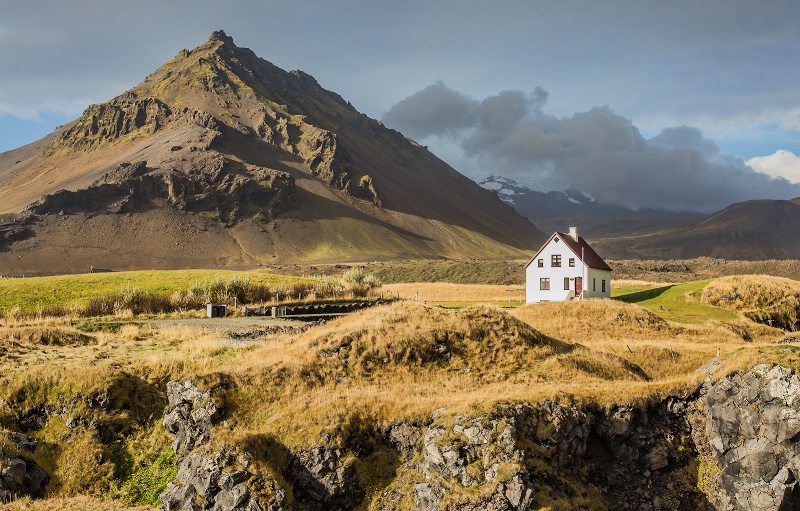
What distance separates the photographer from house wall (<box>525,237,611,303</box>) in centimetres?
7450

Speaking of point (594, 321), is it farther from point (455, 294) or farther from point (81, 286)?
point (81, 286)

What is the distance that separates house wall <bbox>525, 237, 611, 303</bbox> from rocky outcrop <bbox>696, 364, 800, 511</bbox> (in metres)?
46.5

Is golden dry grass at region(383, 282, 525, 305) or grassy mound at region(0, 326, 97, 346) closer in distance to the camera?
grassy mound at region(0, 326, 97, 346)

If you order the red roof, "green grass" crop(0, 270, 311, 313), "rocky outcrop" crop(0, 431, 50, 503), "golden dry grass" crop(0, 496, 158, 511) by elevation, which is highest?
the red roof

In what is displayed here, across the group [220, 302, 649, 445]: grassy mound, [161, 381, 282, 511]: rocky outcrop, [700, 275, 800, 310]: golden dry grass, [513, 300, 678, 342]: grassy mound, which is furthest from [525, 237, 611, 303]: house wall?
[161, 381, 282, 511]: rocky outcrop

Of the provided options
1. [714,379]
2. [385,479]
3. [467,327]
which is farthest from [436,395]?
[714,379]

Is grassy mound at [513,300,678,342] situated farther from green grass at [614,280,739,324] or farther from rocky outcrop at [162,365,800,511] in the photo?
rocky outcrop at [162,365,800,511]

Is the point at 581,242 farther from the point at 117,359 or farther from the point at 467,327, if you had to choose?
the point at 117,359

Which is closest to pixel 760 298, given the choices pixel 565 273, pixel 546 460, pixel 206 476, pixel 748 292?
pixel 748 292

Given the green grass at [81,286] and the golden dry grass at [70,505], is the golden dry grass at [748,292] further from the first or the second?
the golden dry grass at [70,505]

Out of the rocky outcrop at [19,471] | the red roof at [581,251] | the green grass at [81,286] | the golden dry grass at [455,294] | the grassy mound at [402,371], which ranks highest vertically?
the red roof at [581,251]

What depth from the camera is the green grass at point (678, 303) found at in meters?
62.2

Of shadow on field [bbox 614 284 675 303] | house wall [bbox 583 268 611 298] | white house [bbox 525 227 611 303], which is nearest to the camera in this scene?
house wall [bbox 583 268 611 298]

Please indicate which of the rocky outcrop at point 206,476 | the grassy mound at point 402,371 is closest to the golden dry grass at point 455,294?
the grassy mound at point 402,371
